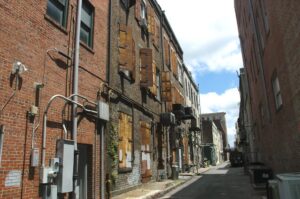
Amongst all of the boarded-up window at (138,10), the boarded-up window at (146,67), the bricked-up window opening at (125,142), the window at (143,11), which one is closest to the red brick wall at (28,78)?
the bricked-up window opening at (125,142)

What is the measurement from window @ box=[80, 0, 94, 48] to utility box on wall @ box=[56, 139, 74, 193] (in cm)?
407

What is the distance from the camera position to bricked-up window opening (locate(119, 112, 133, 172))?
13.1 m

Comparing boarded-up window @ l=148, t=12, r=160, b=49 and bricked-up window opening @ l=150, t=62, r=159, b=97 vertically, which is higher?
boarded-up window @ l=148, t=12, r=160, b=49

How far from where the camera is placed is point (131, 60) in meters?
14.6

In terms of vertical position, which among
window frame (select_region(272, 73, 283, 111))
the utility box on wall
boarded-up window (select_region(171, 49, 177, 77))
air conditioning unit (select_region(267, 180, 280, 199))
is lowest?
air conditioning unit (select_region(267, 180, 280, 199))

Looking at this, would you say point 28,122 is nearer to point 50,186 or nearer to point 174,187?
point 50,186

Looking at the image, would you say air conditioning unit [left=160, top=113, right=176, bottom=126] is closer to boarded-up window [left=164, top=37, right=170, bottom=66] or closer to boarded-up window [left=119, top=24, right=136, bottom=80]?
boarded-up window [left=164, top=37, right=170, bottom=66]

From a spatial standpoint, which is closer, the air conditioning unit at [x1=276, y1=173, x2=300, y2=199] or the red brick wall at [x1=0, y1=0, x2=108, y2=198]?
Result: the air conditioning unit at [x1=276, y1=173, x2=300, y2=199]

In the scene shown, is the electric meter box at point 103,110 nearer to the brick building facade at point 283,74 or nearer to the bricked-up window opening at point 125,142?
the bricked-up window opening at point 125,142

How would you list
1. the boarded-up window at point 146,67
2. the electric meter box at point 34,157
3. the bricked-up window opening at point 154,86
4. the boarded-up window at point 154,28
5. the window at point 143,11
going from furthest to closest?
1. the boarded-up window at point 154,28
2. the bricked-up window opening at point 154,86
3. the window at point 143,11
4. the boarded-up window at point 146,67
5. the electric meter box at point 34,157

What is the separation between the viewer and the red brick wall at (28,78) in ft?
23.6

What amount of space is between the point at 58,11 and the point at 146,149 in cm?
899

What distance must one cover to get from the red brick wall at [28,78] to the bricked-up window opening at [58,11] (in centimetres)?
19

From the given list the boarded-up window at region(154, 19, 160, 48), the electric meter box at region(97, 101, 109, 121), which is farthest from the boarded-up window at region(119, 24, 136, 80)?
the boarded-up window at region(154, 19, 160, 48)
